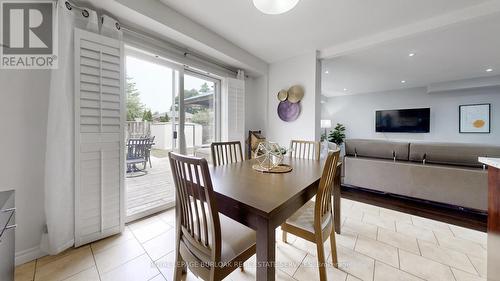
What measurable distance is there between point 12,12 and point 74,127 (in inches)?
37.5

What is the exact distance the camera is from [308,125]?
3076 millimetres

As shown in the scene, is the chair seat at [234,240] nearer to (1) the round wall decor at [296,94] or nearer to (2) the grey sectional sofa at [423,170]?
(1) the round wall decor at [296,94]

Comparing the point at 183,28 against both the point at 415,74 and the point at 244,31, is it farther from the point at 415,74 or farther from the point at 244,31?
the point at 415,74

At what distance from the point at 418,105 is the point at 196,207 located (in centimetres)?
727

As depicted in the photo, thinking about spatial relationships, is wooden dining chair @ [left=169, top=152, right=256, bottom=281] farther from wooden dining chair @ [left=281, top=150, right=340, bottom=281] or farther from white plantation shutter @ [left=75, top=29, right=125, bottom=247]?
white plantation shutter @ [left=75, top=29, right=125, bottom=247]

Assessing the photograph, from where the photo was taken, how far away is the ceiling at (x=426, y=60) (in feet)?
8.08

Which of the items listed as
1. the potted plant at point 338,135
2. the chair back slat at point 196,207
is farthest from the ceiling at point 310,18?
the potted plant at point 338,135

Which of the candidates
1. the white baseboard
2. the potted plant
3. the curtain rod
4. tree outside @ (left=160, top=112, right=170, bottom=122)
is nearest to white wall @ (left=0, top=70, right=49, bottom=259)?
the white baseboard

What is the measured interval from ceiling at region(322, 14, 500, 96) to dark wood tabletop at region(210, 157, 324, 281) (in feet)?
8.46

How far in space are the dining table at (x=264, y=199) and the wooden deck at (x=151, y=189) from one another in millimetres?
1454

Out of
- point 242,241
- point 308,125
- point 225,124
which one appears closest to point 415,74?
point 308,125

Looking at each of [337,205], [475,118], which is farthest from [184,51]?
[475,118]

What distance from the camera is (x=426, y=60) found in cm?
344

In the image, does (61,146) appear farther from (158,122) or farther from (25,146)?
(158,122)
